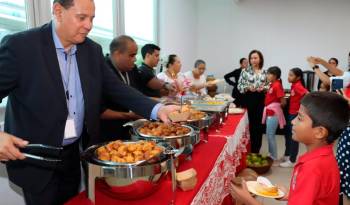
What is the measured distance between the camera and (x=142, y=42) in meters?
3.57

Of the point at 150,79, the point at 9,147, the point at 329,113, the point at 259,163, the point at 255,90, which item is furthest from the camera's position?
the point at 255,90

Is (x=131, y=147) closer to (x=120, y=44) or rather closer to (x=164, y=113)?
(x=164, y=113)

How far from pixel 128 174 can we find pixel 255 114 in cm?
276

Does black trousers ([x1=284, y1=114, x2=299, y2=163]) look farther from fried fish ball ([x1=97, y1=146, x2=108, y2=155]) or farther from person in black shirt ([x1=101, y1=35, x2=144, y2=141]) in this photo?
fried fish ball ([x1=97, y1=146, x2=108, y2=155])

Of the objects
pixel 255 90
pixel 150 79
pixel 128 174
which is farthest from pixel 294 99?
pixel 128 174

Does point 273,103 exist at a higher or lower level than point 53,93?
lower

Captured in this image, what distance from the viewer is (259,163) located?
2.88 m

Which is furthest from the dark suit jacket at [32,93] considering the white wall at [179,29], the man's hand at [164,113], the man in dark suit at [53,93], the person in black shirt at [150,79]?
the white wall at [179,29]

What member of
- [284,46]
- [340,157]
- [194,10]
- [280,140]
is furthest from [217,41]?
[340,157]

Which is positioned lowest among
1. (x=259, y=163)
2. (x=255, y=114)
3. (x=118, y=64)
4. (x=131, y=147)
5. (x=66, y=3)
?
(x=259, y=163)

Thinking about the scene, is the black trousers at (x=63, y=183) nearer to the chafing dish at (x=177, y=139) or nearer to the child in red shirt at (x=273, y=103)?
the chafing dish at (x=177, y=139)

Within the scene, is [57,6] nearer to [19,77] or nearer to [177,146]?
[19,77]

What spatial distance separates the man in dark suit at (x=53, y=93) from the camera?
912 millimetres

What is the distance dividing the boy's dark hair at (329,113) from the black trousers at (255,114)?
7.52 ft
